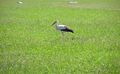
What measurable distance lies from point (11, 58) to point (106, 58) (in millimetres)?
3004

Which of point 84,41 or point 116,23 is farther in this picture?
point 116,23

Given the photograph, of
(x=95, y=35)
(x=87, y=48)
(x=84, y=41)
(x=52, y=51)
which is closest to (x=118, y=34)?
(x=95, y=35)

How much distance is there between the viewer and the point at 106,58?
42.1 feet

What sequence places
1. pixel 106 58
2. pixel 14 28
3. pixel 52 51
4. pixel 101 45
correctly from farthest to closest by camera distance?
pixel 14 28, pixel 101 45, pixel 52 51, pixel 106 58

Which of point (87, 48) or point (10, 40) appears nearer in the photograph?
point (87, 48)

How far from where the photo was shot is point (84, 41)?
16391mm

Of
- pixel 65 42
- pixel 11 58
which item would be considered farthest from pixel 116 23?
pixel 11 58

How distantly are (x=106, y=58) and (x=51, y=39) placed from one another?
4418mm

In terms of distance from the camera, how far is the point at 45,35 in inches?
714

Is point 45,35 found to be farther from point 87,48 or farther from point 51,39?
point 87,48

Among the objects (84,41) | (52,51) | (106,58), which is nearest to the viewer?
(106,58)

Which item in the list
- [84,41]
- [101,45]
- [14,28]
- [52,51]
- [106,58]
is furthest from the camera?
[14,28]

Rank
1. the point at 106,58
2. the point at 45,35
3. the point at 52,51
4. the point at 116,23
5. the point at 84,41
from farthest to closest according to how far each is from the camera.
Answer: the point at 116,23
the point at 45,35
the point at 84,41
the point at 52,51
the point at 106,58

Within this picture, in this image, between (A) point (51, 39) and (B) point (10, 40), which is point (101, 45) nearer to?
A: (A) point (51, 39)
